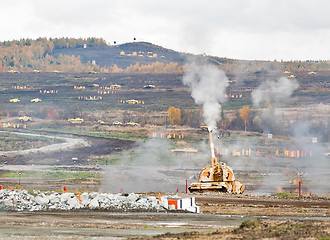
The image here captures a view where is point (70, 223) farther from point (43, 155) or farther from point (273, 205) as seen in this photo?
point (43, 155)

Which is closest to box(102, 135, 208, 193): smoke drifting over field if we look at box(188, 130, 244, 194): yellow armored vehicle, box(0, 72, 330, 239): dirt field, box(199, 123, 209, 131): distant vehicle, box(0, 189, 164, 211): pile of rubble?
box(0, 72, 330, 239): dirt field

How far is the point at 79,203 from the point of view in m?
56.0

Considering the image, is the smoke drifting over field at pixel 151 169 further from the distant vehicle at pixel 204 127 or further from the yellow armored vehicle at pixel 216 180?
the distant vehicle at pixel 204 127

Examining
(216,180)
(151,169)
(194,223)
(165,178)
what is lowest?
(165,178)

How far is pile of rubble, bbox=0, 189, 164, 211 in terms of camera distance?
5509 centimetres

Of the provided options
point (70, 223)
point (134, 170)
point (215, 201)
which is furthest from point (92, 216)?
point (134, 170)

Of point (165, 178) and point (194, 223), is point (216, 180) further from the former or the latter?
point (165, 178)

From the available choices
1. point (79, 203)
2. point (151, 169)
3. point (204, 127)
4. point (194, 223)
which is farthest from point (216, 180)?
point (204, 127)

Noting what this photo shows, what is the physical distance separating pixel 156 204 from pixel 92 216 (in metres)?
5.78

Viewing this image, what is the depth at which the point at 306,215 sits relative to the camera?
51281mm

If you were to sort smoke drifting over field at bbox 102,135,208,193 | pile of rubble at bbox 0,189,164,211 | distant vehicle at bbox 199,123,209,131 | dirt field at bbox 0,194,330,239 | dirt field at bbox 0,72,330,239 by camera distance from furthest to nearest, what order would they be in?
distant vehicle at bbox 199,123,209,131 → smoke drifting over field at bbox 102,135,208,193 → pile of rubble at bbox 0,189,164,211 → dirt field at bbox 0,72,330,239 → dirt field at bbox 0,194,330,239

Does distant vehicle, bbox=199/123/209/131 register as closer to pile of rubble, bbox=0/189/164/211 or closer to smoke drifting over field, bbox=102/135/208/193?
smoke drifting over field, bbox=102/135/208/193

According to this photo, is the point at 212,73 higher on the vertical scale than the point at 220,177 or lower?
higher

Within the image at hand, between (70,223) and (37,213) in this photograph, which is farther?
(37,213)
